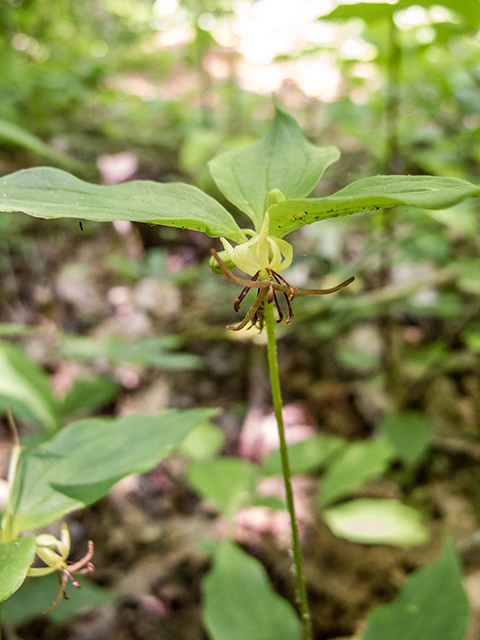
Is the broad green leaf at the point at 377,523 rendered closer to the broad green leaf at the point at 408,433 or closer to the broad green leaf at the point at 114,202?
the broad green leaf at the point at 408,433

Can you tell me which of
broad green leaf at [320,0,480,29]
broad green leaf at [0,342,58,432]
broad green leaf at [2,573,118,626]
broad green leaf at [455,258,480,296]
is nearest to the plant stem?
broad green leaf at [2,573,118,626]

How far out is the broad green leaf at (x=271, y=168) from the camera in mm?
495

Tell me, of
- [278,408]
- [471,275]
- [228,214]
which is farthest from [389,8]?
[278,408]

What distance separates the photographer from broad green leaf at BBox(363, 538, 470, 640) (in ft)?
2.48

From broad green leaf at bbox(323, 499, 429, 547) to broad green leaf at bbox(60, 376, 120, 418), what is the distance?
0.97 metres

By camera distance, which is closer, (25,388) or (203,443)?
(25,388)

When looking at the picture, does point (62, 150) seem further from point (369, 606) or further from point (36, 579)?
point (369, 606)

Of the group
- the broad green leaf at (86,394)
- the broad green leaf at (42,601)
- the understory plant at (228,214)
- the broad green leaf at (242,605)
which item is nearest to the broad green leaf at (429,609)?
the understory plant at (228,214)

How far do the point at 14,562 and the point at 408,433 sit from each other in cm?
151

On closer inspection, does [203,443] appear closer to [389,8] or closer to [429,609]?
[429,609]

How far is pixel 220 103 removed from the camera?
4.31 meters

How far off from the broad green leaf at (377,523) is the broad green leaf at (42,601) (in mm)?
702

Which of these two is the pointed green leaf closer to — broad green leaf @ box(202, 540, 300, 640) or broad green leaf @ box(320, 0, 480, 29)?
broad green leaf @ box(202, 540, 300, 640)

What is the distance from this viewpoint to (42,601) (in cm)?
100
